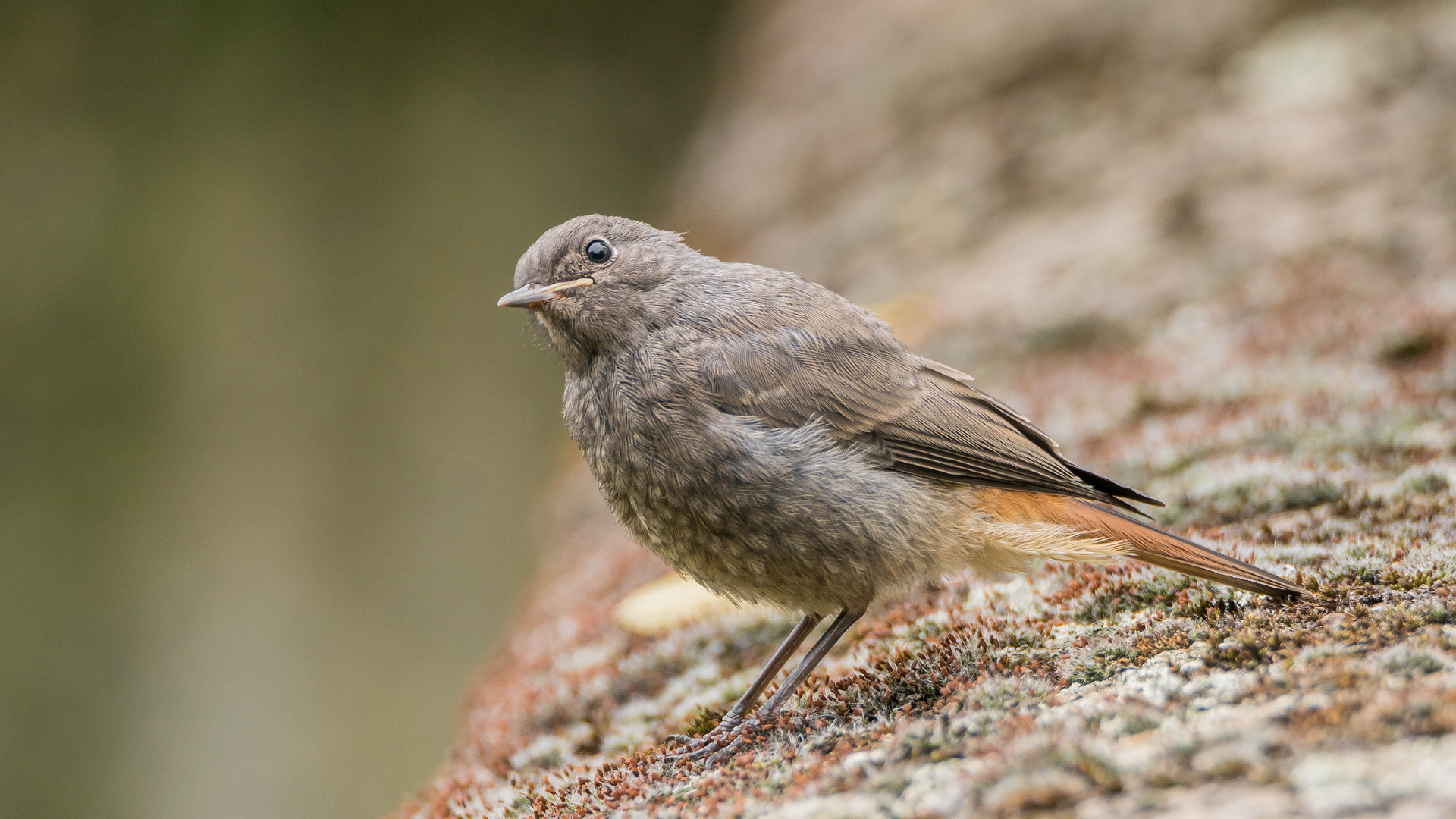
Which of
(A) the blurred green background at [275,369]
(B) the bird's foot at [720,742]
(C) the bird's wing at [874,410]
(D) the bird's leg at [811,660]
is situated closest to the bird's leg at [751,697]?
(B) the bird's foot at [720,742]

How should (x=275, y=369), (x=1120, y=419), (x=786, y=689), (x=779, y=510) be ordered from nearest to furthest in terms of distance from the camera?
(x=779, y=510)
(x=786, y=689)
(x=1120, y=419)
(x=275, y=369)

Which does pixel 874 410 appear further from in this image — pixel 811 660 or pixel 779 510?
pixel 811 660

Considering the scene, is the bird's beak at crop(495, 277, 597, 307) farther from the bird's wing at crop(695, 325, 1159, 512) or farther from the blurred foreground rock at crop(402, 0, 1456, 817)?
the blurred foreground rock at crop(402, 0, 1456, 817)

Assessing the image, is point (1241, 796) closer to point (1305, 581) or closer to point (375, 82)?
point (1305, 581)

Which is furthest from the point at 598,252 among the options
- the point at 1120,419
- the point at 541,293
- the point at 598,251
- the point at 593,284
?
the point at 1120,419

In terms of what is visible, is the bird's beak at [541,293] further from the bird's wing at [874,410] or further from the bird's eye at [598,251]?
the bird's wing at [874,410]

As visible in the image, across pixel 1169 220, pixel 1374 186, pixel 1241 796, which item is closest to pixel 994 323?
pixel 1169 220
